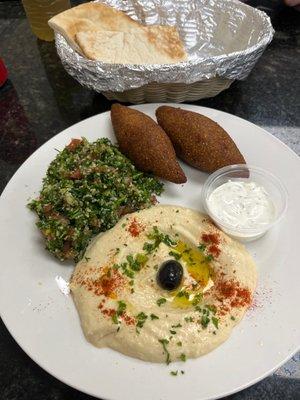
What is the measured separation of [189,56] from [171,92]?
1.72 feet

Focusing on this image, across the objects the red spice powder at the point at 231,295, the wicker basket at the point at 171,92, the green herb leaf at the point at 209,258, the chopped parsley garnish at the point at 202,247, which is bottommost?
the red spice powder at the point at 231,295

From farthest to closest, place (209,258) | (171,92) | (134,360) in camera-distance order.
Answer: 1. (171,92)
2. (209,258)
3. (134,360)

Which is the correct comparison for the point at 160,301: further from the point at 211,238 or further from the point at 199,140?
the point at 199,140

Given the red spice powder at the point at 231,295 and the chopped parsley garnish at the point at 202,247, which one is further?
the chopped parsley garnish at the point at 202,247

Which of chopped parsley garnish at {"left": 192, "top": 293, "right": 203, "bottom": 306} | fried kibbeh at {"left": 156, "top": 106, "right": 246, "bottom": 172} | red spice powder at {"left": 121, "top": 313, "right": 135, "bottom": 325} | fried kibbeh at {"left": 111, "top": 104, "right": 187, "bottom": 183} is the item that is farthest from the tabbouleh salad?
chopped parsley garnish at {"left": 192, "top": 293, "right": 203, "bottom": 306}

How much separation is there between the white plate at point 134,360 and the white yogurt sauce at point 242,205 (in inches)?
3.4

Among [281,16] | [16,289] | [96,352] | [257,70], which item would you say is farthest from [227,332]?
[281,16]

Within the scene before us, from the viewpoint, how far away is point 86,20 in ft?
7.27

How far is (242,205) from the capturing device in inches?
65.2

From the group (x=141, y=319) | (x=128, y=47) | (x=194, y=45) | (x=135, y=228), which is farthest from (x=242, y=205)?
(x=194, y=45)

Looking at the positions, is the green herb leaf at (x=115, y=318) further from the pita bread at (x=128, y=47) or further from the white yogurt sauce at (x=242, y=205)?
the pita bread at (x=128, y=47)

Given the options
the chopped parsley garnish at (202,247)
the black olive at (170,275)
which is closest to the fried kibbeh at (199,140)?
the chopped parsley garnish at (202,247)

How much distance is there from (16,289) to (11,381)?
321 millimetres

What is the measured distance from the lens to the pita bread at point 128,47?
6.81 feet
